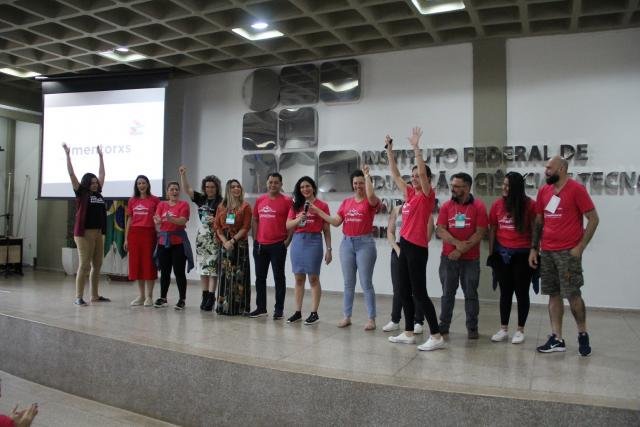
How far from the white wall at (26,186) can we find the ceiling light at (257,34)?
5884 mm

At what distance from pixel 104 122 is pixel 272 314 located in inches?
177

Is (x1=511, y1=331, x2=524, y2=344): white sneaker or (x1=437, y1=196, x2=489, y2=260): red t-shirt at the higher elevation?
(x1=437, y1=196, x2=489, y2=260): red t-shirt

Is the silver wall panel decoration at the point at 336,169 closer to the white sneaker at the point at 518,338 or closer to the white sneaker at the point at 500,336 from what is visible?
the white sneaker at the point at 500,336

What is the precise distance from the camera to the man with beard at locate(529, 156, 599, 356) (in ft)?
11.6

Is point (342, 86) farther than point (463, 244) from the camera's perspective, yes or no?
Yes

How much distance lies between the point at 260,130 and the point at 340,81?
1357 mm

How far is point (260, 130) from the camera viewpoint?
A: 7.34 metres

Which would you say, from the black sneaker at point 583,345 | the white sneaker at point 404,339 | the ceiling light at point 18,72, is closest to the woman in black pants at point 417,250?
the white sneaker at point 404,339

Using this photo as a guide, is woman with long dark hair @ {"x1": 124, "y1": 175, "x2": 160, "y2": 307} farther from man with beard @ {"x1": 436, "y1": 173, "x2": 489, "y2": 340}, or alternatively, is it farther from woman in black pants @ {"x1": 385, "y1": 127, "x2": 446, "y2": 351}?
man with beard @ {"x1": 436, "y1": 173, "x2": 489, "y2": 340}

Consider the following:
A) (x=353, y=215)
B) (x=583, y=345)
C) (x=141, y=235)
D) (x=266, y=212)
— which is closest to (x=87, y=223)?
(x=141, y=235)

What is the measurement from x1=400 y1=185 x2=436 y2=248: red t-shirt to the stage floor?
0.81 m

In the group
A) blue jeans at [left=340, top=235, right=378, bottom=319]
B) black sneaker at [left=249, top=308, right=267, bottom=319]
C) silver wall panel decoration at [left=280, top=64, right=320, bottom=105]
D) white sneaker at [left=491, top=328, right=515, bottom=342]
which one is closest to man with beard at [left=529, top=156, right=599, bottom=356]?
white sneaker at [left=491, top=328, right=515, bottom=342]

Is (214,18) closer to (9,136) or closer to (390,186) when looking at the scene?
(390,186)

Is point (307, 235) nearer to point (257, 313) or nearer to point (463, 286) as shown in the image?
point (257, 313)
